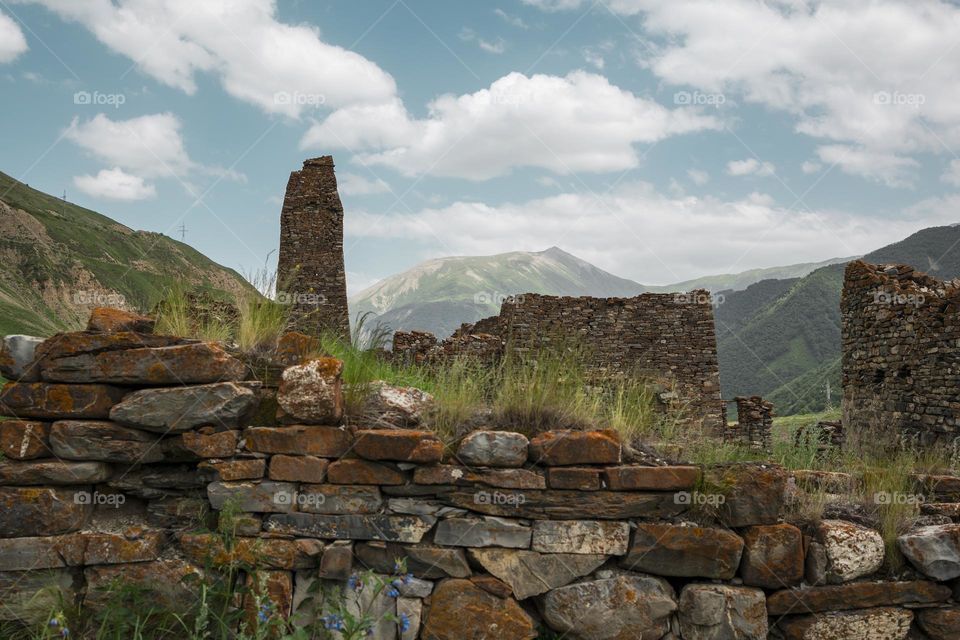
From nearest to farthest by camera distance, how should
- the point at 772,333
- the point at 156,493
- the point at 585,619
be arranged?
the point at 585,619
the point at 156,493
the point at 772,333

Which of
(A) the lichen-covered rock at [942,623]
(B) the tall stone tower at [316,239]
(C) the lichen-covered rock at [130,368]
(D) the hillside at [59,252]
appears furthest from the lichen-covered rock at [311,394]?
(D) the hillside at [59,252]

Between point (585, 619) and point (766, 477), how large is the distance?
1.63 m

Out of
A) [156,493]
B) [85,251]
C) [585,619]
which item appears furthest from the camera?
[85,251]

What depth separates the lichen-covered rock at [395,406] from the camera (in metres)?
4.61

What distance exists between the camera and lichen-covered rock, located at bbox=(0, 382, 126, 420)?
14.3 feet

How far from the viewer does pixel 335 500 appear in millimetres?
4230

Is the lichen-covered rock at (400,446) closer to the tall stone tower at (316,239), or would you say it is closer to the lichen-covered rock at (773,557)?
the lichen-covered rock at (773,557)

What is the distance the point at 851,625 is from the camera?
4.26 m

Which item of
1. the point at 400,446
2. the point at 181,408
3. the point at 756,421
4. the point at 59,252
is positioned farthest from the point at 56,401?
the point at 59,252

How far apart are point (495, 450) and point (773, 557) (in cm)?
210

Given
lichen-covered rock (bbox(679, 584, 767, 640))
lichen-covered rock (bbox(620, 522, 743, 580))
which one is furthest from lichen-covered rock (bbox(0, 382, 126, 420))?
lichen-covered rock (bbox(679, 584, 767, 640))

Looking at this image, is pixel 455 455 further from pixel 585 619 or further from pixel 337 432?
pixel 585 619

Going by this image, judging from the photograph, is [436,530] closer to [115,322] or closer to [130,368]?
[130,368]

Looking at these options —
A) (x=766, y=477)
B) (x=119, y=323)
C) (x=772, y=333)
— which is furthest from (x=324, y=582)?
(x=772, y=333)
